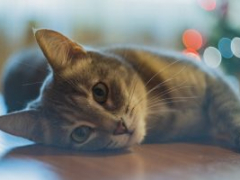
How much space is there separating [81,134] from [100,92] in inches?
4.4

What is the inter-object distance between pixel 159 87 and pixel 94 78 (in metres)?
0.23

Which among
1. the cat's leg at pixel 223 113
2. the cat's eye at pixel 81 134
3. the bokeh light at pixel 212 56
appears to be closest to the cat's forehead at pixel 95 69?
the cat's eye at pixel 81 134

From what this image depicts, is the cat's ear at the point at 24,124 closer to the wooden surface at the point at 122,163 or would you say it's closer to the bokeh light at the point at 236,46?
the wooden surface at the point at 122,163

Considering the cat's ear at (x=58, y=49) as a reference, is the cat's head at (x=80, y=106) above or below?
below

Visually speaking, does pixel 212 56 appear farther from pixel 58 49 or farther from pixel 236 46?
pixel 58 49

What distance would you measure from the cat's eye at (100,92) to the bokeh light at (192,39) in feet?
5.98

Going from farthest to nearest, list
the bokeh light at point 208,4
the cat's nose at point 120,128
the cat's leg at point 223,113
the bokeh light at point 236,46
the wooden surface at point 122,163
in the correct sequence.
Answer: the bokeh light at point 208,4
the bokeh light at point 236,46
the cat's leg at point 223,113
the cat's nose at point 120,128
the wooden surface at point 122,163

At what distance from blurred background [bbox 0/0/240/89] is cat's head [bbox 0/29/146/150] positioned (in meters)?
1.16

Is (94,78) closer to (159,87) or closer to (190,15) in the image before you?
(159,87)

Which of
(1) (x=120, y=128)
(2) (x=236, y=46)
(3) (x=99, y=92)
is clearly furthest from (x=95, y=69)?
(2) (x=236, y=46)

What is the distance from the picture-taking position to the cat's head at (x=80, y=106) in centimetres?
101

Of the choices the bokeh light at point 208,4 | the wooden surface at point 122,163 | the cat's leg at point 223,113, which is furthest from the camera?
the bokeh light at point 208,4

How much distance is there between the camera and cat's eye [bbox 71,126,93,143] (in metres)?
1.03

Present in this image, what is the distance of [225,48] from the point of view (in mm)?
2547
